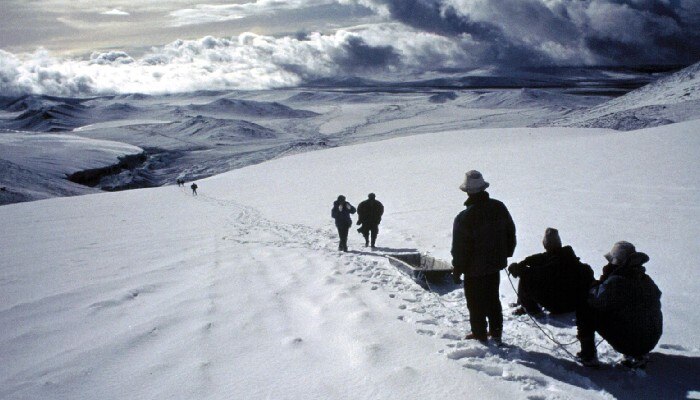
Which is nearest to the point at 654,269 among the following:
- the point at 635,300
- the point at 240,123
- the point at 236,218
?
the point at 635,300

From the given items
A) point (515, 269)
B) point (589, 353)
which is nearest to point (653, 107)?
point (515, 269)

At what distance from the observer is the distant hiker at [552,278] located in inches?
178

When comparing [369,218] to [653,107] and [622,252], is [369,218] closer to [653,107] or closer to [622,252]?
[622,252]

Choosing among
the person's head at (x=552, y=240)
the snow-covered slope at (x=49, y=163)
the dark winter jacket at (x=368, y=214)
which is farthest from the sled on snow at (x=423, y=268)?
the snow-covered slope at (x=49, y=163)

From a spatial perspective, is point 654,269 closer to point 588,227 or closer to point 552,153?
point 588,227

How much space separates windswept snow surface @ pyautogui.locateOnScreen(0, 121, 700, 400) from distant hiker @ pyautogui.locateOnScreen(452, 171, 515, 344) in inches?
12.4

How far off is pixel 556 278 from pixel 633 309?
41.1 inches

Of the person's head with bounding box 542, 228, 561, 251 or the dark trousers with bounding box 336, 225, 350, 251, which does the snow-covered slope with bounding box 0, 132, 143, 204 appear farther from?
the person's head with bounding box 542, 228, 561, 251

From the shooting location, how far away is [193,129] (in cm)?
15038

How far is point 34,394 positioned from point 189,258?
16.9 ft

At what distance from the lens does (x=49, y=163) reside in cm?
7044

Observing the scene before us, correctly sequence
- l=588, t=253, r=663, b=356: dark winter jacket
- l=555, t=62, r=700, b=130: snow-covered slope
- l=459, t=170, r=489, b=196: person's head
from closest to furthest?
l=588, t=253, r=663, b=356: dark winter jacket < l=459, t=170, r=489, b=196: person's head < l=555, t=62, r=700, b=130: snow-covered slope

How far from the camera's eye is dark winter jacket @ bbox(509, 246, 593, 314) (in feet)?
14.8

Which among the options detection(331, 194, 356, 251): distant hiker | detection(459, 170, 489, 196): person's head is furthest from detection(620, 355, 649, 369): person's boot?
detection(331, 194, 356, 251): distant hiker
